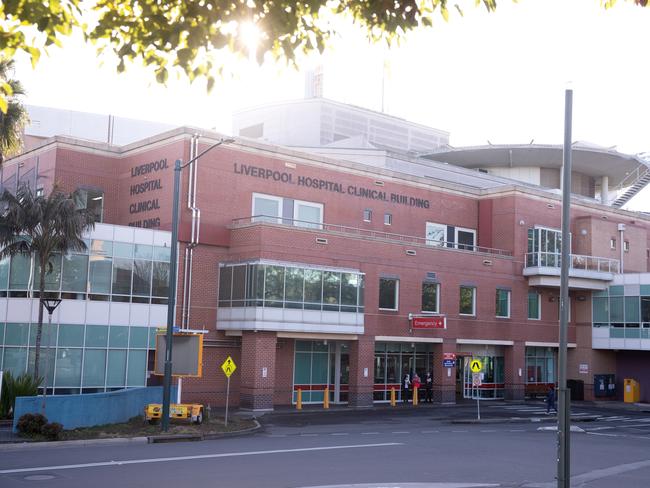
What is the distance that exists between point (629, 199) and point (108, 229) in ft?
157

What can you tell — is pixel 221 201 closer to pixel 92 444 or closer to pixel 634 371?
pixel 92 444

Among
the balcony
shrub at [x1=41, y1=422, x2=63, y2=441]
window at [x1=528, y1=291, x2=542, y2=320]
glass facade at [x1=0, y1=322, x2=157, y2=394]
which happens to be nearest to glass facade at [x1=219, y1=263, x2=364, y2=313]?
glass facade at [x1=0, y1=322, x2=157, y2=394]

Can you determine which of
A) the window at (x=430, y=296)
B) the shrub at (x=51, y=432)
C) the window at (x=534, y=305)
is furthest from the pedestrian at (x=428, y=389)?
the shrub at (x=51, y=432)

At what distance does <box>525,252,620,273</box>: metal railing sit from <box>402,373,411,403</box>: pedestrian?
11.2 metres

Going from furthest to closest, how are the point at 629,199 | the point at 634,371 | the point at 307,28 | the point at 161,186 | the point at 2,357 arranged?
1. the point at 629,199
2. the point at 634,371
3. the point at 161,186
4. the point at 2,357
5. the point at 307,28

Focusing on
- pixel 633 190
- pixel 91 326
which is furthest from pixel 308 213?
pixel 633 190

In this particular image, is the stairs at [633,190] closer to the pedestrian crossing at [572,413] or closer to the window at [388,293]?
the pedestrian crossing at [572,413]

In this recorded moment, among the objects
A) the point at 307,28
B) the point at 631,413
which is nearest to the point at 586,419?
the point at 631,413

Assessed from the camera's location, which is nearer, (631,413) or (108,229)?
(108,229)

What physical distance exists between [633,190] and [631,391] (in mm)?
23375

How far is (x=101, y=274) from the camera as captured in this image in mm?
34312

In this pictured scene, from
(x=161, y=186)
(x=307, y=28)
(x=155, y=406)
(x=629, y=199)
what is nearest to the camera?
(x=307, y=28)

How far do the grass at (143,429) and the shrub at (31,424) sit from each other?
0.71 meters

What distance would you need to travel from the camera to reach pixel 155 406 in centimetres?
2702
